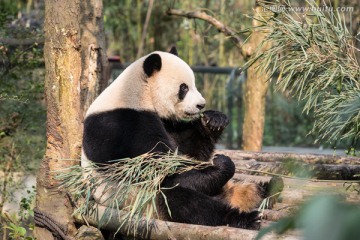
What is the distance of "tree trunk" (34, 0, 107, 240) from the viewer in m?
3.27

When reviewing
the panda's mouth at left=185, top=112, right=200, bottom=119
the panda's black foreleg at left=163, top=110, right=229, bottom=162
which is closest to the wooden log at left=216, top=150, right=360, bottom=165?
the panda's black foreleg at left=163, top=110, right=229, bottom=162

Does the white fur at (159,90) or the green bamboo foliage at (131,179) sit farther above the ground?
the white fur at (159,90)

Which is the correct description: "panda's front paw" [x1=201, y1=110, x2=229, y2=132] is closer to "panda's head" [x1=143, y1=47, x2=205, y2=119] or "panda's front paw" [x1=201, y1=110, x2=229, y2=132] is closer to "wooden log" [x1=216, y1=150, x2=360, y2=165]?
"panda's head" [x1=143, y1=47, x2=205, y2=119]

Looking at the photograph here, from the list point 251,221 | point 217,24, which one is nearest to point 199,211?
point 251,221

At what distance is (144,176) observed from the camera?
9.08 feet

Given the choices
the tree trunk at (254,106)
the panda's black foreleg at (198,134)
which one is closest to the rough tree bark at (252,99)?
the tree trunk at (254,106)

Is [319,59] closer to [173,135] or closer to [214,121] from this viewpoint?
[214,121]

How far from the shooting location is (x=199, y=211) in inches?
118

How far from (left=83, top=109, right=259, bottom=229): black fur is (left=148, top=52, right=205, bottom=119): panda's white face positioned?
0.18 m

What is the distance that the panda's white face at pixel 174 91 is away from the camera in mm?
3523

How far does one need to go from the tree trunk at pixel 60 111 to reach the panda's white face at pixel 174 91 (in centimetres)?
48

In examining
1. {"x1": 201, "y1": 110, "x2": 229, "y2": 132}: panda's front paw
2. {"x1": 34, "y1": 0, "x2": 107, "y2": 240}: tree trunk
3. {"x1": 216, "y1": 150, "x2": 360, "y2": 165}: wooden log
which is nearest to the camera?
{"x1": 34, "y1": 0, "x2": 107, "y2": 240}: tree trunk

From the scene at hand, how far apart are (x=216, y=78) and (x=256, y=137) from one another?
11.6 ft

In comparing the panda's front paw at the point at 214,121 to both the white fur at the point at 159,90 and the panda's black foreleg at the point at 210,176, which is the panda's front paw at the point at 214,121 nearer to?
the white fur at the point at 159,90
